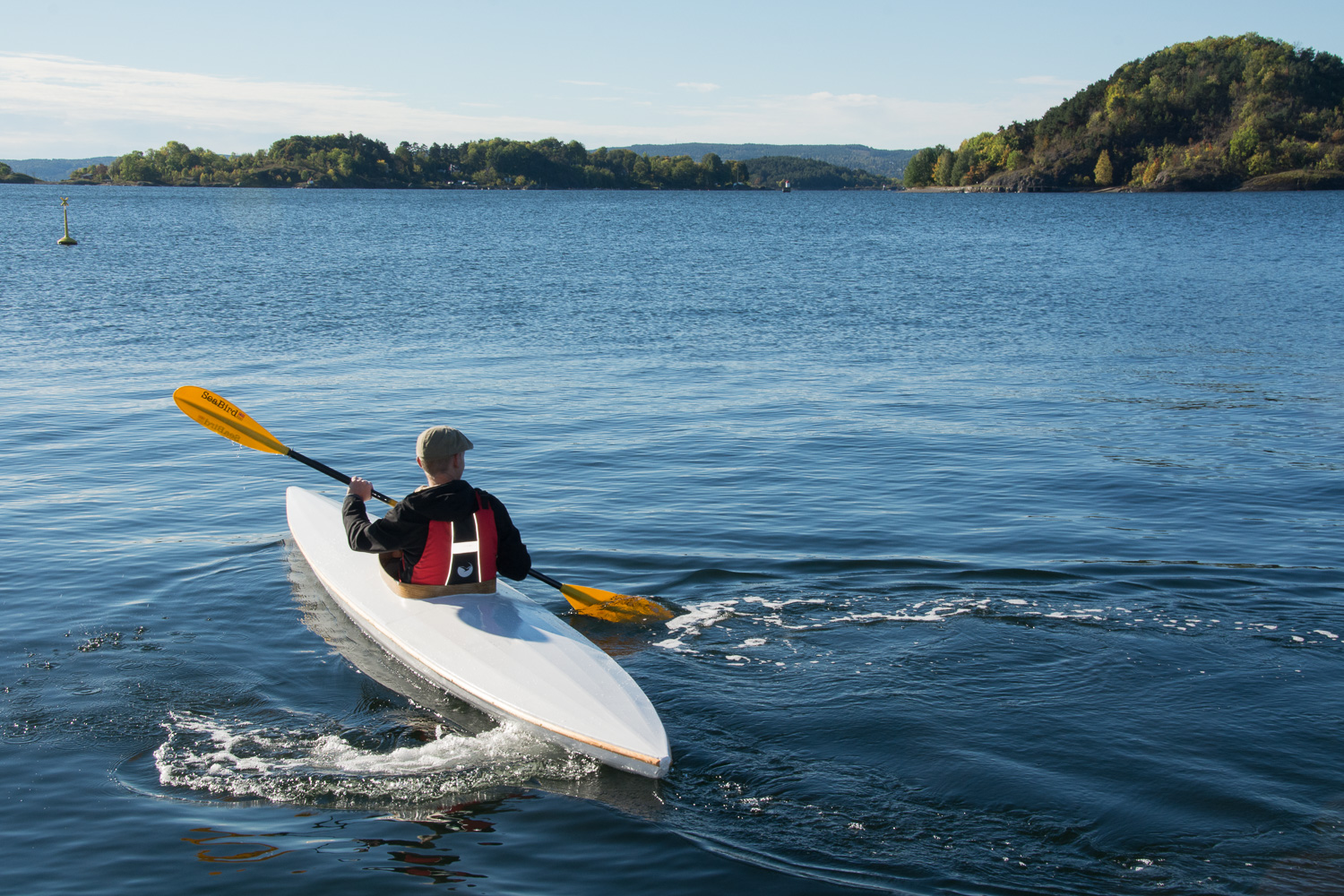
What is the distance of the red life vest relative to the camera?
602 centimetres

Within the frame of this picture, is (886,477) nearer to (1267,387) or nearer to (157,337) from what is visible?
(1267,387)

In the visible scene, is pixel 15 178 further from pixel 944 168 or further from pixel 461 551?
pixel 461 551

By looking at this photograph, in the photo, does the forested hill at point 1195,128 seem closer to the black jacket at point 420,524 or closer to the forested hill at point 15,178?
the black jacket at point 420,524

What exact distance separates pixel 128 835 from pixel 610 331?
17808 millimetres

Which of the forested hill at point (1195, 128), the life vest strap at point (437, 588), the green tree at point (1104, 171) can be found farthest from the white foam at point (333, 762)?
the green tree at point (1104, 171)

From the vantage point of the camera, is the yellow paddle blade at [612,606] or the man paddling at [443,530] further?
the yellow paddle blade at [612,606]

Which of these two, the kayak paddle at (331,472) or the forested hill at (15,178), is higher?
the forested hill at (15,178)

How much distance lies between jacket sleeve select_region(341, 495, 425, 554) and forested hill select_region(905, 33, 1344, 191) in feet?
413

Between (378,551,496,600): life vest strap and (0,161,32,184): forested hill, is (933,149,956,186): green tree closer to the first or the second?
(378,551,496,600): life vest strap

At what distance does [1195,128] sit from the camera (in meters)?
126

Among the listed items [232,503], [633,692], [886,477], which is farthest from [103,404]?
[633,692]

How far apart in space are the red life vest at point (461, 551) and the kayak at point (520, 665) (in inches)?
6.5

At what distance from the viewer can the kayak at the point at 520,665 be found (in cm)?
511

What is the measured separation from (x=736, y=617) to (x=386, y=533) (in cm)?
253
